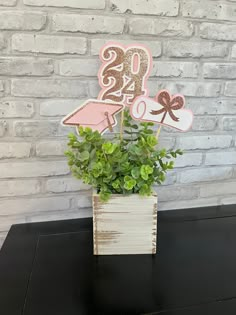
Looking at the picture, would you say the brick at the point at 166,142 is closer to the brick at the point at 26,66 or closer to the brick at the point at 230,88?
the brick at the point at 230,88

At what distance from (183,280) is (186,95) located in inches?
24.3

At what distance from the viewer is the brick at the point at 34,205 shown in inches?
38.9

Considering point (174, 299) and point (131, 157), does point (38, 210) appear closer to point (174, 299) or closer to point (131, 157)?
point (131, 157)

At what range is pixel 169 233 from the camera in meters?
0.92

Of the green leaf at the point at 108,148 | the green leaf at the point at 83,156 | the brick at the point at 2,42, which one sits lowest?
the green leaf at the point at 83,156

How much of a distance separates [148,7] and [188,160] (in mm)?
540

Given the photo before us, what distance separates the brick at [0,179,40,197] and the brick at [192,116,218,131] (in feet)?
1.94

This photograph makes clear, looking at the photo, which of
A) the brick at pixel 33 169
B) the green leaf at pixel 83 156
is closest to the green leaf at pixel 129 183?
the green leaf at pixel 83 156

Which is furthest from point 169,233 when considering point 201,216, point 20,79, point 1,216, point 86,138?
point 20,79

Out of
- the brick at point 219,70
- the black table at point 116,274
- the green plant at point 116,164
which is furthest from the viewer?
the brick at point 219,70

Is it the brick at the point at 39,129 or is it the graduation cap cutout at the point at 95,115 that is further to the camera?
the brick at the point at 39,129

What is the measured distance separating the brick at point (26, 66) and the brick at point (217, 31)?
1.72 feet

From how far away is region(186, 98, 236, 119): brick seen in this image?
106cm

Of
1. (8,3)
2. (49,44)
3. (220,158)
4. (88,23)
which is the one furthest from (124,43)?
(220,158)
